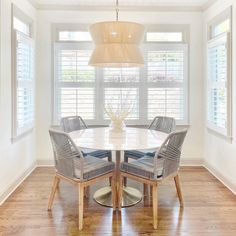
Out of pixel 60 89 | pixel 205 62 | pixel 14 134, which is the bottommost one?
pixel 14 134

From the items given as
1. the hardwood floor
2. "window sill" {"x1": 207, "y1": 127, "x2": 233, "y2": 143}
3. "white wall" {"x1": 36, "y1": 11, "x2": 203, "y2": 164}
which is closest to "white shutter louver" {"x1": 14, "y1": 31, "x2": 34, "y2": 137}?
"white wall" {"x1": 36, "y1": 11, "x2": 203, "y2": 164}

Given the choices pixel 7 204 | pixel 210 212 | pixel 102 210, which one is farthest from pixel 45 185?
pixel 210 212

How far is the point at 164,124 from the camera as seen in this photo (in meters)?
4.04

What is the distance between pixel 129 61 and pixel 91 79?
180 centimetres

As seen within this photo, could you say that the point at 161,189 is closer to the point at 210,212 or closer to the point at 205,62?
the point at 210,212

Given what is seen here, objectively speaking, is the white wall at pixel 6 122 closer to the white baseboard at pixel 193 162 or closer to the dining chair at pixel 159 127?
the dining chair at pixel 159 127

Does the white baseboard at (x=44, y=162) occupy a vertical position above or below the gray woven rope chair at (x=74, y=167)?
below

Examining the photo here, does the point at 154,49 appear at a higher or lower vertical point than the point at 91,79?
higher

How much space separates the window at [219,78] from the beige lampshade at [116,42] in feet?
4.44

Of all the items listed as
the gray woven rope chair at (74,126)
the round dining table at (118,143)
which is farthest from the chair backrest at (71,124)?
the round dining table at (118,143)

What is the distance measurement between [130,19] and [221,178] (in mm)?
2840

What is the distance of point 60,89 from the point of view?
4.75 metres

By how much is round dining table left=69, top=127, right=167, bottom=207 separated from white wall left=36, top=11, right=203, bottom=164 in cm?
137

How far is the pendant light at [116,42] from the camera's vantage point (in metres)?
3.00
